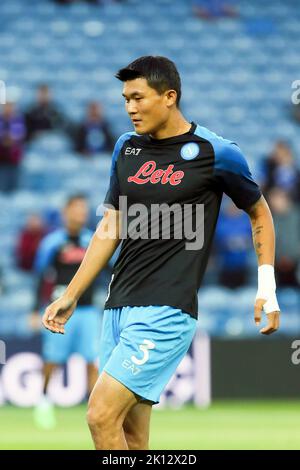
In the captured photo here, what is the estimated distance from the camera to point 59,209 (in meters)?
15.9

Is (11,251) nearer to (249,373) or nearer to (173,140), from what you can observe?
(249,373)

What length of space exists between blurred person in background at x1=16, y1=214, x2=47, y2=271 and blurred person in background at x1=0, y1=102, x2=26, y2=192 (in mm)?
1539

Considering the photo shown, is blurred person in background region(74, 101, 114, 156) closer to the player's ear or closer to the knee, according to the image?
the player's ear

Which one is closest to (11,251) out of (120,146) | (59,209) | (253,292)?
(59,209)

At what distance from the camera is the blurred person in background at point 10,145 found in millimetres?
16406

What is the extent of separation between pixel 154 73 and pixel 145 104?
16 centimetres

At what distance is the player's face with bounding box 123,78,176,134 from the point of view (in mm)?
5555

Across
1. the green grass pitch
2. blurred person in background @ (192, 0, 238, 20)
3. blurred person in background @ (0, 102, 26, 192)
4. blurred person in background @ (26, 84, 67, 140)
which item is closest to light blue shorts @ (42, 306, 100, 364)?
the green grass pitch

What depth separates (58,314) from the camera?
5.64 metres

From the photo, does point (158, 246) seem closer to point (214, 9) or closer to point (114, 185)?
point (114, 185)

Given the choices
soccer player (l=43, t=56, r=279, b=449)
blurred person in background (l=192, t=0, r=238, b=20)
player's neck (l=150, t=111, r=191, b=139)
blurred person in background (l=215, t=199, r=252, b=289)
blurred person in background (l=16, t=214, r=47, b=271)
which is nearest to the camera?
soccer player (l=43, t=56, r=279, b=449)

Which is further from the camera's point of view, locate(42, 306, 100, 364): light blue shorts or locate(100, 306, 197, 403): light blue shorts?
locate(42, 306, 100, 364): light blue shorts

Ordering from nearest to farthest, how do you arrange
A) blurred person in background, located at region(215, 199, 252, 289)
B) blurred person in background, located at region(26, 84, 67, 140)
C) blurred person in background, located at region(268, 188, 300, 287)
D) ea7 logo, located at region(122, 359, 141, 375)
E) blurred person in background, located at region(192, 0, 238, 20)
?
1. ea7 logo, located at region(122, 359, 141, 375)
2. blurred person in background, located at region(268, 188, 300, 287)
3. blurred person in background, located at region(215, 199, 252, 289)
4. blurred person in background, located at region(26, 84, 67, 140)
5. blurred person in background, located at region(192, 0, 238, 20)

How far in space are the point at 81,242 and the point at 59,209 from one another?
442cm
